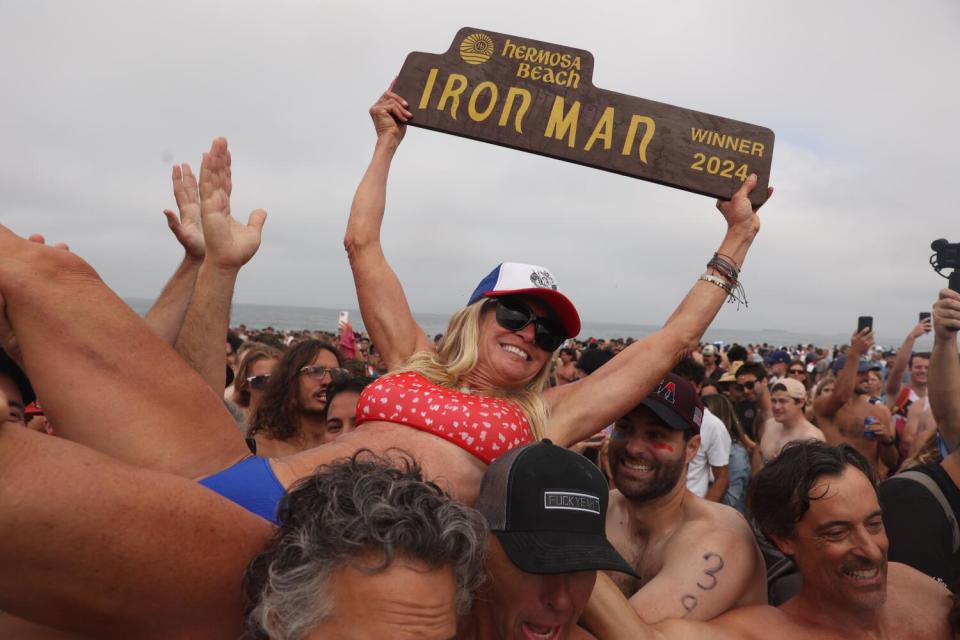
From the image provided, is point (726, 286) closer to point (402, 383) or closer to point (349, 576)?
point (402, 383)

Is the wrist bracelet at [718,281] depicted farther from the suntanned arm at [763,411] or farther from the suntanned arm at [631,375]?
the suntanned arm at [763,411]

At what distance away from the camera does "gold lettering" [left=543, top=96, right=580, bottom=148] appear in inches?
115

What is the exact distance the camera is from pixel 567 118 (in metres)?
2.92

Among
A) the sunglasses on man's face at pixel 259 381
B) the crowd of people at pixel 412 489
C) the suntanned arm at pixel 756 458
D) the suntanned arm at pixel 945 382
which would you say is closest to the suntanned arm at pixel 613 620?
the crowd of people at pixel 412 489

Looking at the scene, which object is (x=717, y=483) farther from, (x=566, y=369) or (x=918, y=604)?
(x=566, y=369)

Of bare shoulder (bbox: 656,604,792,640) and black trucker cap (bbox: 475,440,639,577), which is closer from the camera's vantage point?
black trucker cap (bbox: 475,440,639,577)

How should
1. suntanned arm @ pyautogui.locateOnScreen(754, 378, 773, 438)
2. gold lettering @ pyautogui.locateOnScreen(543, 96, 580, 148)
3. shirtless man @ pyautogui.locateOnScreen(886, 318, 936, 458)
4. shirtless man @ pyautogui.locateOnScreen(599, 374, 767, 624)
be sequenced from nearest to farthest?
1. shirtless man @ pyautogui.locateOnScreen(599, 374, 767, 624)
2. gold lettering @ pyautogui.locateOnScreen(543, 96, 580, 148)
3. shirtless man @ pyautogui.locateOnScreen(886, 318, 936, 458)
4. suntanned arm @ pyautogui.locateOnScreen(754, 378, 773, 438)

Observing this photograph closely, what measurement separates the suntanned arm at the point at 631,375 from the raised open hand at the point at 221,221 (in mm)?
1145

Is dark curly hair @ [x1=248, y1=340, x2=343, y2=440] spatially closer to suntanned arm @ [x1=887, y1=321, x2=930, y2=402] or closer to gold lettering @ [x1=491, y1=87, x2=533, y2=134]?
gold lettering @ [x1=491, y1=87, x2=533, y2=134]

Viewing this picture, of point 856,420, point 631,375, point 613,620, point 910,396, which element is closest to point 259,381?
point 631,375

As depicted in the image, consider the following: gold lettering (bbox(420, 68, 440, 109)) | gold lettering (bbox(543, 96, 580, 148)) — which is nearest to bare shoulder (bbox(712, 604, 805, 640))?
gold lettering (bbox(543, 96, 580, 148))

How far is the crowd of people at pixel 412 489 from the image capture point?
4.12ft

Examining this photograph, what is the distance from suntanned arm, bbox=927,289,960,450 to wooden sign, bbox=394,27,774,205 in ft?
4.74

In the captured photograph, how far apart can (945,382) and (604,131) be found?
2.21 metres
